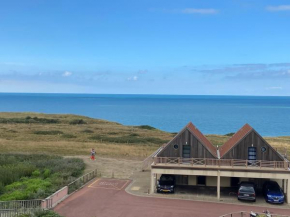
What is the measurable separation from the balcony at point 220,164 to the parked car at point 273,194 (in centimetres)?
171

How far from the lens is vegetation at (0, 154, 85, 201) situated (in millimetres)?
24703

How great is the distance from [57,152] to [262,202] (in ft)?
94.5

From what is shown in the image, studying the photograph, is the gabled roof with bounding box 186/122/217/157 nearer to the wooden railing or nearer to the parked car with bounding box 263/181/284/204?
the wooden railing

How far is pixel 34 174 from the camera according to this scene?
30.4m

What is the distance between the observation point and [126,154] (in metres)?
45.2

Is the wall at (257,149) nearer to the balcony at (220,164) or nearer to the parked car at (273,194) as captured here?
the balcony at (220,164)

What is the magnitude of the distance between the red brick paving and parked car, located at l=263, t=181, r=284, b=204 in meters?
1.24

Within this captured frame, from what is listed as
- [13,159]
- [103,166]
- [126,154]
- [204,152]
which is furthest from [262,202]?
[13,159]

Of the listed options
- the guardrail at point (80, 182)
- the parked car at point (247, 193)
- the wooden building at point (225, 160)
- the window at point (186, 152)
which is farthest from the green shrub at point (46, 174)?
the parked car at point (247, 193)

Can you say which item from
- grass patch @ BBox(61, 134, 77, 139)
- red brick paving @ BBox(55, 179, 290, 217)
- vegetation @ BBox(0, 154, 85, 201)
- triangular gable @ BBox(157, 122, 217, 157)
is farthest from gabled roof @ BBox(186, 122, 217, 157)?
grass patch @ BBox(61, 134, 77, 139)

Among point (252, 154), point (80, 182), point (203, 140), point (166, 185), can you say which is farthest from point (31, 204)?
point (252, 154)

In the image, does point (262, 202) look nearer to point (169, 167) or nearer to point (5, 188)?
point (169, 167)

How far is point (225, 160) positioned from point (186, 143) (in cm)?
350

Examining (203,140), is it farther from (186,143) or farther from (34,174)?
(34,174)
